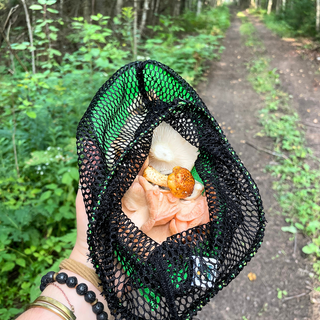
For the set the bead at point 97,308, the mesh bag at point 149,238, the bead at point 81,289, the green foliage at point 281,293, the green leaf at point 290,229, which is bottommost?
the green foliage at point 281,293

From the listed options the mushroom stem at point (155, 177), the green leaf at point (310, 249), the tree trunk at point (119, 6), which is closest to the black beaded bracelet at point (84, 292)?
the mushroom stem at point (155, 177)

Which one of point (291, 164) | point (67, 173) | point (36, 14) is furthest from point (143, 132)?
point (36, 14)

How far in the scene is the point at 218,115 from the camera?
143 inches

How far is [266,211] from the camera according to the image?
2.32 metres

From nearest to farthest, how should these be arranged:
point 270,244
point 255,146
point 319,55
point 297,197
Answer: point 270,244 < point 297,197 < point 255,146 < point 319,55

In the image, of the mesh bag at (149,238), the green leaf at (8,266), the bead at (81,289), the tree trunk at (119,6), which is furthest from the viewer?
the tree trunk at (119,6)

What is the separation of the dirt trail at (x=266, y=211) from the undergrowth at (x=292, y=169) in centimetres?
8

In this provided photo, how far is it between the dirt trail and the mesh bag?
1222mm

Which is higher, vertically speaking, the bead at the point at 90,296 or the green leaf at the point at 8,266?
the bead at the point at 90,296

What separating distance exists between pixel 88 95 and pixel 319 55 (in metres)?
5.19

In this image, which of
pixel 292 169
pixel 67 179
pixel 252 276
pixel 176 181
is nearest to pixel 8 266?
pixel 67 179

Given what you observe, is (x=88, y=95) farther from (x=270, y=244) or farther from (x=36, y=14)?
(x=270, y=244)

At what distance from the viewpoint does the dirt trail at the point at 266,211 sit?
1.77 metres

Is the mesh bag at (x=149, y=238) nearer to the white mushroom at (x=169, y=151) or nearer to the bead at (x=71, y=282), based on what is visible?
the white mushroom at (x=169, y=151)
